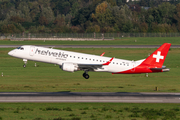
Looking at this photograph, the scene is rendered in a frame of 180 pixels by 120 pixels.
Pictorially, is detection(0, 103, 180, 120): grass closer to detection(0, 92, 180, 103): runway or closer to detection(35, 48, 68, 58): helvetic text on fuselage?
detection(0, 92, 180, 103): runway

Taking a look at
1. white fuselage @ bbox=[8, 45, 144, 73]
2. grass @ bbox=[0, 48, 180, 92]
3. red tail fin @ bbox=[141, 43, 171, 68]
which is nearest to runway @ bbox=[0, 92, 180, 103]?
grass @ bbox=[0, 48, 180, 92]

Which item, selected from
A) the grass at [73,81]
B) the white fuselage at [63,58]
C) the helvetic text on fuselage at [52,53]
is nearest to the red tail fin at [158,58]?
the white fuselage at [63,58]

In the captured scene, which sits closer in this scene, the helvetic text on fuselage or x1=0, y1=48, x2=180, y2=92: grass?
x1=0, y1=48, x2=180, y2=92: grass

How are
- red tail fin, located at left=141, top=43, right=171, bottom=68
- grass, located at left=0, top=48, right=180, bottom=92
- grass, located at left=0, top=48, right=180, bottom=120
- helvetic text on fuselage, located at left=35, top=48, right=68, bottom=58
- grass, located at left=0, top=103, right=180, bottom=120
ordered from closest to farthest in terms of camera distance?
1. grass, located at left=0, top=103, right=180, bottom=120
2. grass, located at left=0, top=48, right=180, bottom=120
3. grass, located at left=0, top=48, right=180, bottom=92
4. helvetic text on fuselage, located at left=35, top=48, right=68, bottom=58
5. red tail fin, located at left=141, top=43, right=171, bottom=68

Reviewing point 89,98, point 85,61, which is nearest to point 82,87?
point 85,61

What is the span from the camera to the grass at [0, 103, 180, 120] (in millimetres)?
34562

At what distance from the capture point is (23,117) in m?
34.3

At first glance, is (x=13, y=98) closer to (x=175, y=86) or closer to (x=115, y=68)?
(x=115, y=68)

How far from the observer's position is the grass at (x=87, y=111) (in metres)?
34.6

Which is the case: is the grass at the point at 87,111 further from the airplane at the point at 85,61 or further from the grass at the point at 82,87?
the airplane at the point at 85,61

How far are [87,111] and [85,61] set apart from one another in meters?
21.6

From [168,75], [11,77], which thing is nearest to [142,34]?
[168,75]

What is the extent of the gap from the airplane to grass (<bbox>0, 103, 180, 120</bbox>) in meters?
16.9

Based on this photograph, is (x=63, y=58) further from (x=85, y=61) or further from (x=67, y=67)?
(x=85, y=61)
